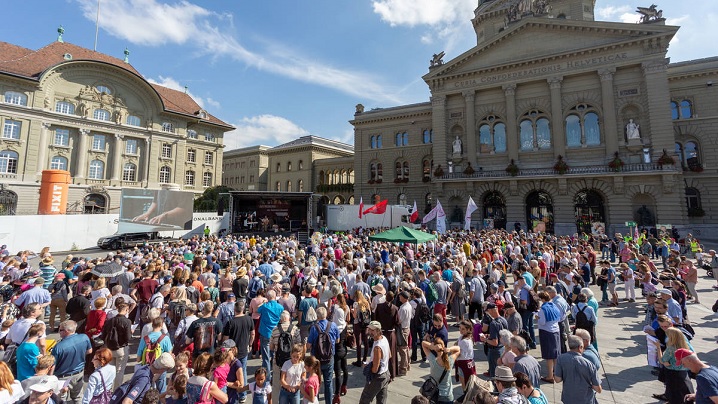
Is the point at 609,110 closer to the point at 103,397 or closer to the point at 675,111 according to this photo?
the point at 675,111

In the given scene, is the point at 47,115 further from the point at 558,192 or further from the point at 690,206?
the point at 690,206

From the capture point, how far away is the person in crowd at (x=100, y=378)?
439 centimetres

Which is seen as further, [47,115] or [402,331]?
[47,115]

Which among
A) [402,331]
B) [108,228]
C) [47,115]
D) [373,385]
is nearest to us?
[373,385]

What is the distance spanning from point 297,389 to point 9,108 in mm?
48256

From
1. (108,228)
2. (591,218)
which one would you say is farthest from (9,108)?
(591,218)

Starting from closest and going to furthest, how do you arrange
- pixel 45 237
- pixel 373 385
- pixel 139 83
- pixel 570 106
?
pixel 373 385
pixel 45 237
pixel 570 106
pixel 139 83

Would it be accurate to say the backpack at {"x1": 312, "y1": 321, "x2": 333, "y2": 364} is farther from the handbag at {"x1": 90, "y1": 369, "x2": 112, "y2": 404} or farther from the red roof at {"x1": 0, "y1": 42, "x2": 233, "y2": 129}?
the red roof at {"x1": 0, "y1": 42, "x2": 233, "y2": 129}

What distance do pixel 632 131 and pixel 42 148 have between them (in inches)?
2428

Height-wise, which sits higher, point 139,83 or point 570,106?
point 139,83

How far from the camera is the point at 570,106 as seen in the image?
109 ft

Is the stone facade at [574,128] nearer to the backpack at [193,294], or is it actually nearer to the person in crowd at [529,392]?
the person in crowd at [529,392]

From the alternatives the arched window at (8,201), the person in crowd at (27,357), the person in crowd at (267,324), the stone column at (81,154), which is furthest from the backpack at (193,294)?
the stone column at (81,154)

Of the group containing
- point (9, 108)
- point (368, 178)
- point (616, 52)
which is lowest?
point (368, 178)
